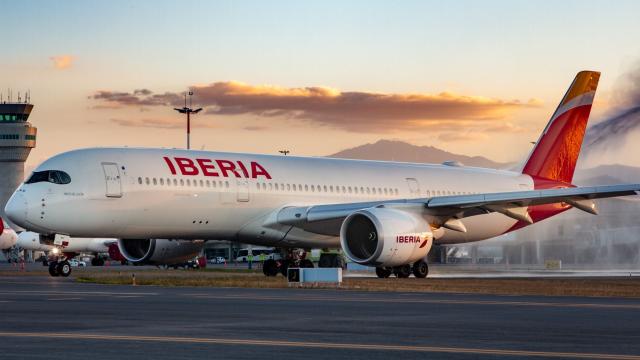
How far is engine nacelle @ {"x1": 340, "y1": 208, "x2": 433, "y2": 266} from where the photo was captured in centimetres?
3950

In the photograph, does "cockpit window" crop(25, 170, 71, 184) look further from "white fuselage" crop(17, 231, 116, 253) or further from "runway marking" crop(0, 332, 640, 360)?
"white fuselage" crop(17, 231, 116, 253)

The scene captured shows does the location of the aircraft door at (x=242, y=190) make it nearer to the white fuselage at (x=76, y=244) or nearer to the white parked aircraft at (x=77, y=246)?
the white parked aircraft at (x=77, y=246)

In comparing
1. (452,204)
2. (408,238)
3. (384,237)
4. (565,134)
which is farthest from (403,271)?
(565,134)

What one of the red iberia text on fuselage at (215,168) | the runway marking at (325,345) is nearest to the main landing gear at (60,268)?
the red iberia text on fuselage at (215,168)

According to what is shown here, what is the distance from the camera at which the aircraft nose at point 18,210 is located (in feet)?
124

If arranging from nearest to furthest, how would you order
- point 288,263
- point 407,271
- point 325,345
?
point 325,345, point 288,263, point 407,271

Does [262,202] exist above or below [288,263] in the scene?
above

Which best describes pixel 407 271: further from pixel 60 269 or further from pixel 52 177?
pixel 52 177

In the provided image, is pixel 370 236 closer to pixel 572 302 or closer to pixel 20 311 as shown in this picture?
pixel 572 302

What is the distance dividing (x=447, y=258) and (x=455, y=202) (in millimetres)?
54576

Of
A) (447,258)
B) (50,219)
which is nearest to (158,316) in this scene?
(50,219)

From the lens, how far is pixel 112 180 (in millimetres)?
38719

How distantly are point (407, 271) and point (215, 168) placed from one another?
976cm

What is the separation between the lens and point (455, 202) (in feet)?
139
